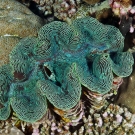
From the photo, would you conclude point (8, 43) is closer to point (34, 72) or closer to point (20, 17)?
point (20, 17)

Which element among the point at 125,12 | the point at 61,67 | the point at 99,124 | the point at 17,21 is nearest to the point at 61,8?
the point at 17,21

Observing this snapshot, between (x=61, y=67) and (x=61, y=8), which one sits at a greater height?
(x=61, y=67)

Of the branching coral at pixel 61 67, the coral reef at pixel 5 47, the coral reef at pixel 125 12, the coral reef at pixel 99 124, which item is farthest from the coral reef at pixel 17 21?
the coral reef at pixel 99 124

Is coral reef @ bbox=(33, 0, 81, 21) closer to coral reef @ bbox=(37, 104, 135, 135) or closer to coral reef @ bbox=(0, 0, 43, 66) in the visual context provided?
coral reef @ bbox=(0, 0, 43, 66)

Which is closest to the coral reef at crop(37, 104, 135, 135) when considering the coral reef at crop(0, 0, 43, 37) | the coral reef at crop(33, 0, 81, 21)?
the coral reef at crop(0, 0, 43, 37)

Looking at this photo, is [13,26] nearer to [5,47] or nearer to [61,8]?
[5,47]

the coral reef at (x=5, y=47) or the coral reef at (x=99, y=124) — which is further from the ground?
the coral reef at (x=5, y=47)

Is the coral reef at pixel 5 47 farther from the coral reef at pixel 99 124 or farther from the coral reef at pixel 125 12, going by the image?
the coral reef at pixel 125 12

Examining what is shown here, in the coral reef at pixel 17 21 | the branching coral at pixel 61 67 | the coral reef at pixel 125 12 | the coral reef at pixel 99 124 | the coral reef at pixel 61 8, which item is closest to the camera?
the branching coral at pixel 61 67

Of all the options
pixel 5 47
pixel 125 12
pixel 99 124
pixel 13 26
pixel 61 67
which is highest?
pixel 125 12

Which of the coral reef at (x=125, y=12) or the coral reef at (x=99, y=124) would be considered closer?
the coral reef at (x=99, y=124)

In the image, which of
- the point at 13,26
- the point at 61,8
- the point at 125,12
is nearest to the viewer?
the point at 125,12
